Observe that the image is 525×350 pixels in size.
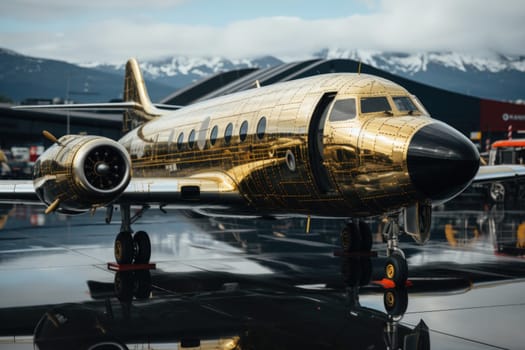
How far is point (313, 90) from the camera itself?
12164mm

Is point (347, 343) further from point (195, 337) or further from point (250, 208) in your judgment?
point (250, 208)

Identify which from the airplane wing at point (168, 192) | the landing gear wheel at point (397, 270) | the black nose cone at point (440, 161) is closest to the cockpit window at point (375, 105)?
the black nose cone at point (440, 161)

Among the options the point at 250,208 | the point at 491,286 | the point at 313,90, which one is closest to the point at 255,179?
the point at 250,208

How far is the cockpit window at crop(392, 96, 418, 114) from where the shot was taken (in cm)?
1130

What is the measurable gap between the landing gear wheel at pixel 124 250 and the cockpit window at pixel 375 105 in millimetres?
5976

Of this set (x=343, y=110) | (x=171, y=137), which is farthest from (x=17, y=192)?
(x=343, y=110)

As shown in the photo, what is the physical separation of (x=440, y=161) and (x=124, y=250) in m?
7.25

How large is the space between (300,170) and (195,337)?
14.1ft

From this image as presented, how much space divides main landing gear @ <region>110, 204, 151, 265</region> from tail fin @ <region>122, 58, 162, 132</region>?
255 inches

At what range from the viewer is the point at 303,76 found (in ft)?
260

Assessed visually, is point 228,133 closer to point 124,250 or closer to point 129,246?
point 129,246

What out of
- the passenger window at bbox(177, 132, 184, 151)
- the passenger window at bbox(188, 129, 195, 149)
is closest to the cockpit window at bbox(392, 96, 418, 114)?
the passenger window at bbox(188, 129, 195, 149)

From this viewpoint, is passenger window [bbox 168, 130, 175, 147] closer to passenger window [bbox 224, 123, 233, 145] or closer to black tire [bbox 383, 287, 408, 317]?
passenger window [bbox 224, 123, 233, 145]

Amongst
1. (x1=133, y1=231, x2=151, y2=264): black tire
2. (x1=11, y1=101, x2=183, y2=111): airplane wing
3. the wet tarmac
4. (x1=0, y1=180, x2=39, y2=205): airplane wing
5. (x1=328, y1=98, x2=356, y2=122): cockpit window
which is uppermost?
(x1=11, y1=101, x2=183, y2=111): airplane wing
